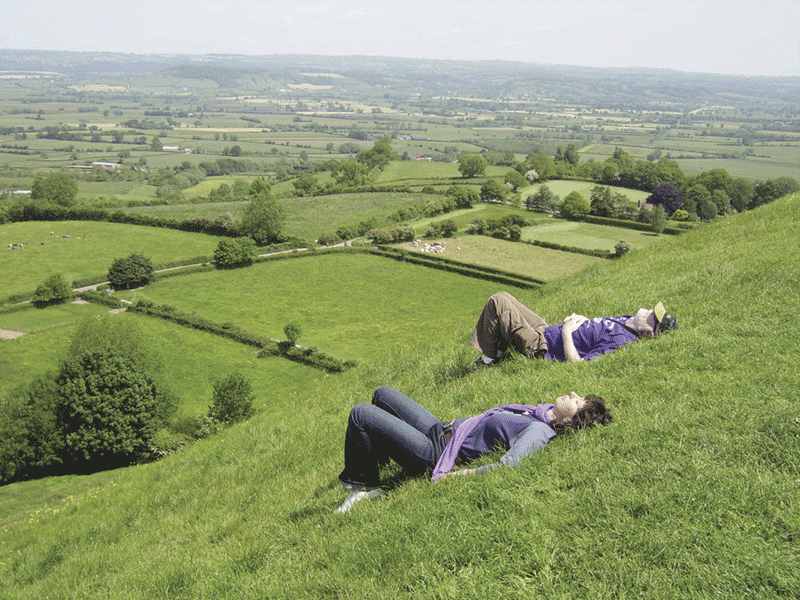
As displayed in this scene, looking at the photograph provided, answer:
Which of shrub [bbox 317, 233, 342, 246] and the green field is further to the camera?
shrub [bbox 317, 233, 342, 246]

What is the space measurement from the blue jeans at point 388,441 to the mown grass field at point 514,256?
67.4 metres

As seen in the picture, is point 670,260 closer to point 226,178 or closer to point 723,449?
point 723,449

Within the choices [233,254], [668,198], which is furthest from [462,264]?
[668,198]

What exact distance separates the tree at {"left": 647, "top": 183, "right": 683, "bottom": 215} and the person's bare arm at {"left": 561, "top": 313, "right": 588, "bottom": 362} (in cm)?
10715

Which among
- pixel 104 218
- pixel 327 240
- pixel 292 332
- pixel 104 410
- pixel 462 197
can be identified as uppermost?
pixel 104 410

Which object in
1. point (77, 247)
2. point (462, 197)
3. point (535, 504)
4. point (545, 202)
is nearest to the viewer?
point (535, 504)

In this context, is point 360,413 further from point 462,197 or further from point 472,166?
point 472,166

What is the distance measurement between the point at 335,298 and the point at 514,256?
26345 mm

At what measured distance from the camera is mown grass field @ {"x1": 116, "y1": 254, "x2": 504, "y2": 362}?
61406mm

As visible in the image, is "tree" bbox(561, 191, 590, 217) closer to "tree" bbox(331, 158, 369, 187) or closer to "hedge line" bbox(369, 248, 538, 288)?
"hedge line" bbox(369, 248, 538, 288)

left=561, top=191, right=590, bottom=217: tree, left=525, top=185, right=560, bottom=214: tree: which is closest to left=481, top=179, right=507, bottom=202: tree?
left=525, top=185, right=560, bottom=214: tree

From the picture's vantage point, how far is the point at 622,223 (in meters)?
102

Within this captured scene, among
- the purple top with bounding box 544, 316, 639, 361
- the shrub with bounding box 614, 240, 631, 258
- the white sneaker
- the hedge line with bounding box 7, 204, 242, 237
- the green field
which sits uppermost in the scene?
the purple top with bounding box 544, 316, 639, 361

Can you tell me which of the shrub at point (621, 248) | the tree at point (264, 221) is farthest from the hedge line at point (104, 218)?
the shrub at point (621, 248)
